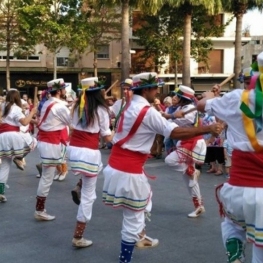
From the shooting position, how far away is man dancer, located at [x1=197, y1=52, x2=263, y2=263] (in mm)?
3072

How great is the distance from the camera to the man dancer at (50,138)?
611 centimetres

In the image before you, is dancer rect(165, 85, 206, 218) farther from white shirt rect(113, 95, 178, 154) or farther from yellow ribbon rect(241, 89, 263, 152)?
yellow ribbon rect(241, 89, 263, 152)

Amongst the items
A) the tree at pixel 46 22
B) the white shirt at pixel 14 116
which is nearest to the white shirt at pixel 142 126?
the white shirt at pixel 14 116

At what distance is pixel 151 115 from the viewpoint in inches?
161

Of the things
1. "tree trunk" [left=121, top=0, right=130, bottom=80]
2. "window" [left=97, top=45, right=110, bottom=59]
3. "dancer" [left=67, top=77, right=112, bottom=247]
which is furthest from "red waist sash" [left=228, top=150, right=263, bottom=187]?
"window" [left=97, top=45, right=110, bottom=59]

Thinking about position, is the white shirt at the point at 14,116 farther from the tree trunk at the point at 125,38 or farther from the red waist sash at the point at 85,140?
the tree trunk at the point at 125,38

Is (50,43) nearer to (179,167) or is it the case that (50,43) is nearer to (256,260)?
(179,167)

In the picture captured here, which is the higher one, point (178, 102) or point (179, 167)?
point (178, 102)

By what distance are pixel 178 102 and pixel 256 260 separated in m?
3.62

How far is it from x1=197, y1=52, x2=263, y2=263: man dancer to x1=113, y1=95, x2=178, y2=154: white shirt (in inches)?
29.3

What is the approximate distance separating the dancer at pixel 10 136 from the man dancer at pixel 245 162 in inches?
178

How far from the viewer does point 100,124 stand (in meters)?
5.37

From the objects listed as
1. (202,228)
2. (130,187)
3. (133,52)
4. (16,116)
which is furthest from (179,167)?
(133,52)

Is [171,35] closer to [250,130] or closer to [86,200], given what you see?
[86,200]
